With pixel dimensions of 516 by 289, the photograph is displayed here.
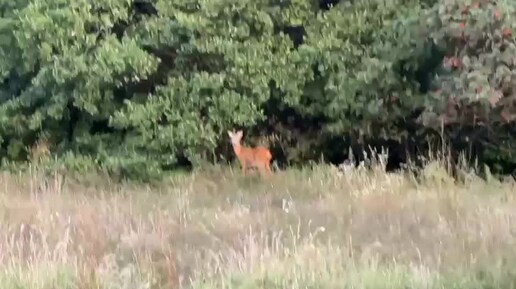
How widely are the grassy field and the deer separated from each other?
2.99 ft

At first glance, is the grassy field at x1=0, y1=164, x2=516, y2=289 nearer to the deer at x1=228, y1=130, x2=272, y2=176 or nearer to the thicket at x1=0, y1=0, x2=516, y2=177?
the deer at x1=228, y1=130, x2=272, y2=176

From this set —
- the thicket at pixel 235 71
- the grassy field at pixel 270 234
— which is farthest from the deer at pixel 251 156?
the grassy field at pixel 270 234

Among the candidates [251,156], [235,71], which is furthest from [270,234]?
[235,71]

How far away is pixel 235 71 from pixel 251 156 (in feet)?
4.15

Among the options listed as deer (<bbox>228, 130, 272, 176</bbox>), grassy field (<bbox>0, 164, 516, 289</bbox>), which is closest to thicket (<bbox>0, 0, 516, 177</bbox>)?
deer (<bbox>228, 130, 272, 176</bbox>)

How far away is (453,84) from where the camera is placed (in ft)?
38.4

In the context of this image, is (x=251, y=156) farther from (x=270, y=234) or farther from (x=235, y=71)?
(x=270, y=234)

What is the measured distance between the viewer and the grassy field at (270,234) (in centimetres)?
615

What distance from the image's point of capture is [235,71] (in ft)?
42.2

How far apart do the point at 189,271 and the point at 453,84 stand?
→ 20.4 feet

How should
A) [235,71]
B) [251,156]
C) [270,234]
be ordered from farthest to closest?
[235,71] < [251,156] < [270,234]

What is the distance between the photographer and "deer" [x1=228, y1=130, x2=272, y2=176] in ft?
40.8

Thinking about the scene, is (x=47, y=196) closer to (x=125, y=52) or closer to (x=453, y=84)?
(x=125, y=52)

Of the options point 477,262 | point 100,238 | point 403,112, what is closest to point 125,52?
point 403,112
